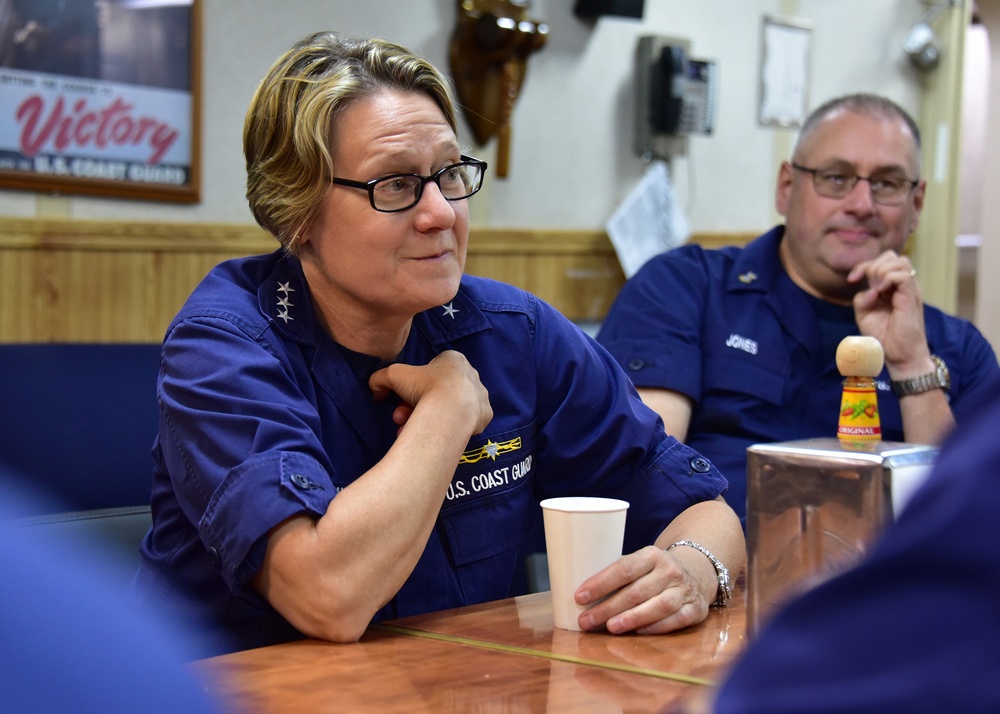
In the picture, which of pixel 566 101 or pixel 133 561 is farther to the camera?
pixel 566 101

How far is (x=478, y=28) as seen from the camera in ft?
10.3

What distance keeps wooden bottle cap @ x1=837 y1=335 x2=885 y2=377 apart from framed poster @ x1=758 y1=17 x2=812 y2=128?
2878mm

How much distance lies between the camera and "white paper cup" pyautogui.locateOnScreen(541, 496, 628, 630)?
116cm

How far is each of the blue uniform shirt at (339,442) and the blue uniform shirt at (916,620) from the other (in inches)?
33.5

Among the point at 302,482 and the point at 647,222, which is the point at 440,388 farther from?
the point at 647,222

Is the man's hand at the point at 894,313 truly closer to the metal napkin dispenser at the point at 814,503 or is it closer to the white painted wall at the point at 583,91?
the white painted wall at the point at 583,91

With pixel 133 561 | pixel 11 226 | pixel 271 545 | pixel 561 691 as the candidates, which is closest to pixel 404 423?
pixel 271 545

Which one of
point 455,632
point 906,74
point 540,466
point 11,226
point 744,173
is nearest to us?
point 455,632

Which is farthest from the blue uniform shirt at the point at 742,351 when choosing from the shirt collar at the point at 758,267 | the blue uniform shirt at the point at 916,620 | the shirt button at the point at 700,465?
the blue uniform shirt at the point at 916,620

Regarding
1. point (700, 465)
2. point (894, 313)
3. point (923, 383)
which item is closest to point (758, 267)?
point (894, 313)

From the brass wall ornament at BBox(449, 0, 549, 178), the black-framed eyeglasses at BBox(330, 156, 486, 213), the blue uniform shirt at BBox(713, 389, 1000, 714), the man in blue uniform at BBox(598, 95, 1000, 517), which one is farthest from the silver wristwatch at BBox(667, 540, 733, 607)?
the brass wall ornament at BBox(449, 0, 549, 178)

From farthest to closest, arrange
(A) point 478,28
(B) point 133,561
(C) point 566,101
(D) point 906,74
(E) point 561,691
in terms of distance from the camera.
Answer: (D) point 906,74
(C) point 566,101
(A) point 478,28
(B) point 133,561
(E) point 561,691

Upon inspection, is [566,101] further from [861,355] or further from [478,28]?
[861,355]

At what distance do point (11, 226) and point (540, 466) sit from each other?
1.50m
